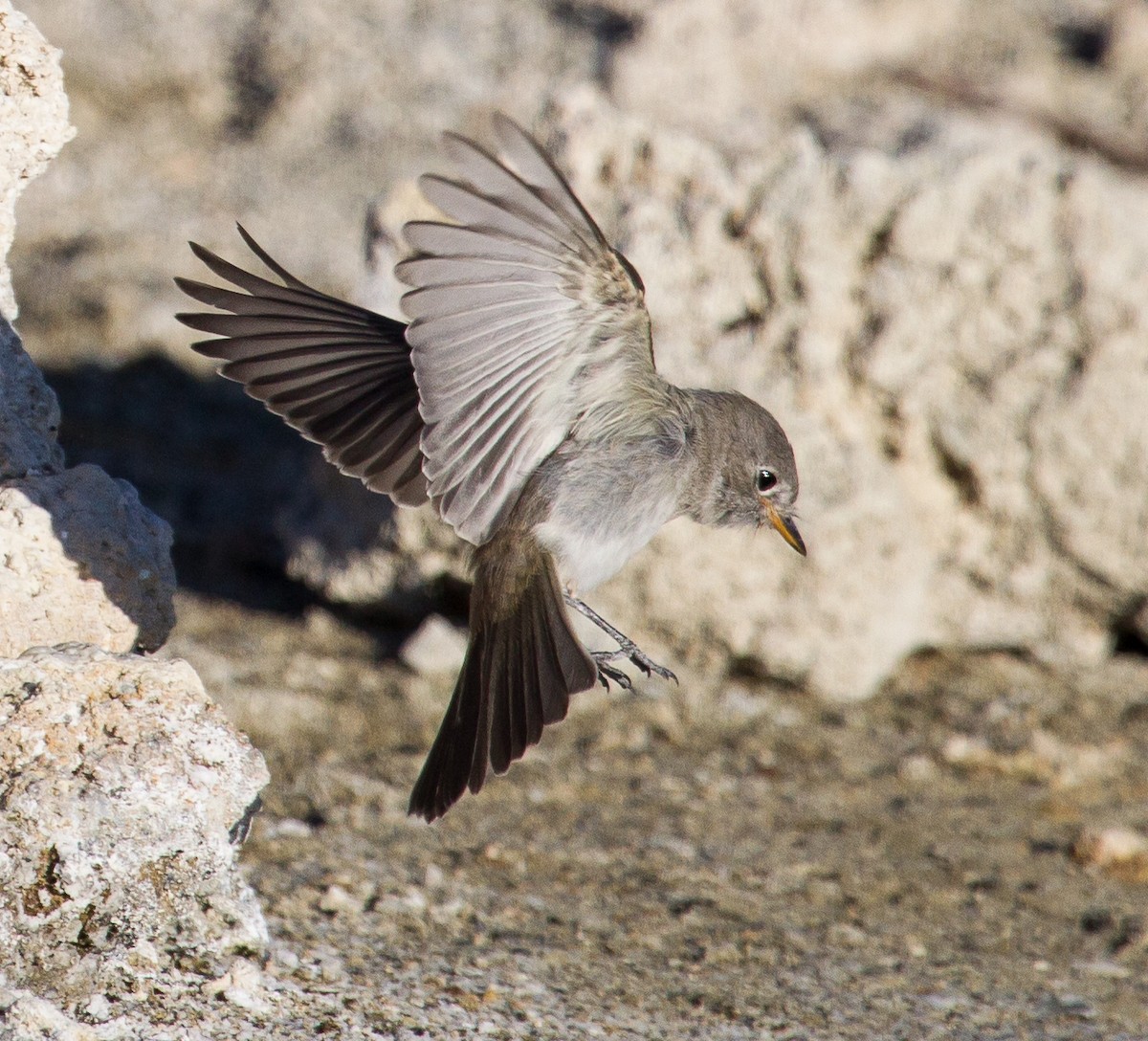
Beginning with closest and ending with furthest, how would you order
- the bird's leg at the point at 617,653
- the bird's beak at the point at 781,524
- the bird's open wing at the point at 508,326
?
the bird's open wing at the point at 508,326, the bird's leg at the point at 617,653, the bird's beak at the point at 781,524

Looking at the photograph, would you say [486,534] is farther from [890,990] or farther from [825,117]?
[825,117]

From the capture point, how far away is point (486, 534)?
3.72m

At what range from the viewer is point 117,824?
287cm

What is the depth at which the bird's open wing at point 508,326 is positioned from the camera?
3.07 meters

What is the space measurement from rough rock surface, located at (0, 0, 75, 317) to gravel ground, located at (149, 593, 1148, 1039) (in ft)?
5.46

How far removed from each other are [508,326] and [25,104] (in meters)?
1.13

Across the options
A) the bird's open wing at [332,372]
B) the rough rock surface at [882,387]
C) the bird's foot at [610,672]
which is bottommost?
the bird's foot at [610,672]

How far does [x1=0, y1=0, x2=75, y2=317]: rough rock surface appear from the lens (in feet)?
10.6

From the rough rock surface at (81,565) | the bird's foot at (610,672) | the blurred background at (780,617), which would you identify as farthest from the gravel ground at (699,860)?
the rough rock surface at (81,565)

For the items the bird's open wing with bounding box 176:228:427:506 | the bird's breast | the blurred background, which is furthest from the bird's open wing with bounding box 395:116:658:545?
the blurred background

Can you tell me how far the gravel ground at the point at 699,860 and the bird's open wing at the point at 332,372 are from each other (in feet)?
3.41

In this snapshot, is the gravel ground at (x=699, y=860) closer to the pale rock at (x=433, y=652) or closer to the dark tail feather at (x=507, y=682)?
the pale rock at (x=433, y=652)

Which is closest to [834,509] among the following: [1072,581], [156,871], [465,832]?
[1072,581]

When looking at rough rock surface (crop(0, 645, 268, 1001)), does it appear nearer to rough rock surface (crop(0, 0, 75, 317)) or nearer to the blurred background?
the blurred background
